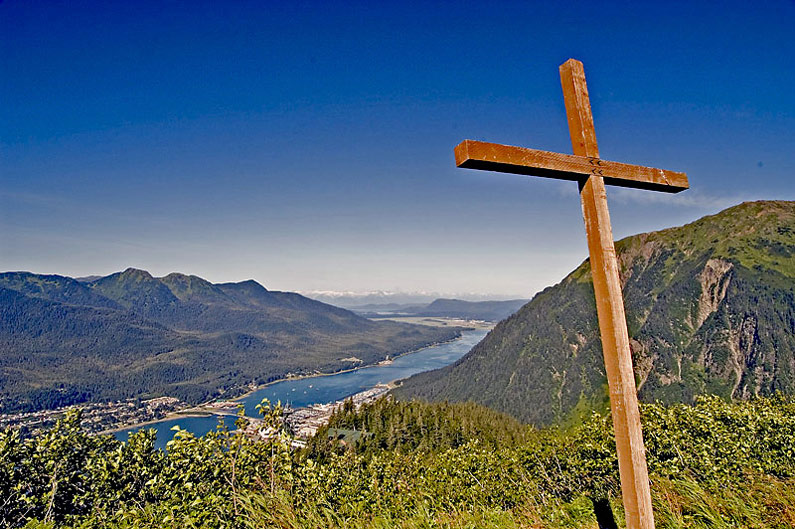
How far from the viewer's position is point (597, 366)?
149 meters

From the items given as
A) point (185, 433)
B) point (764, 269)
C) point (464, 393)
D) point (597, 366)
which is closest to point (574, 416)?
point (597, 366)

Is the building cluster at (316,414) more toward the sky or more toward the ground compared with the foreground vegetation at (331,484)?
more toward the ground

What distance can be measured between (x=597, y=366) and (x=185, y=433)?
164620 millimetres

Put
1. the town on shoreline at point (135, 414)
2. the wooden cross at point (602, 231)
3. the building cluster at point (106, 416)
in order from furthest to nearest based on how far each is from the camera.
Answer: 1. the building cluster at point (106, 416)
2. the town on shoreline at point (135, 414)
3. the wooden cross at point (602, 231)

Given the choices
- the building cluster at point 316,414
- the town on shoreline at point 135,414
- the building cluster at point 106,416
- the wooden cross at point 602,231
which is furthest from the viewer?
the building cluster at point 106,416

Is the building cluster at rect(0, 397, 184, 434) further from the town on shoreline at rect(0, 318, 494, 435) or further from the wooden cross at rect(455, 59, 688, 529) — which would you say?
the wooden cross at rect(455, 59, 688, 529)

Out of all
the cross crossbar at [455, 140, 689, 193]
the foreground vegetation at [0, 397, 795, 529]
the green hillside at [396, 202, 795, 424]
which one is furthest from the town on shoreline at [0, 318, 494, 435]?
the cross crossbar at [455, 140, 689, 193]

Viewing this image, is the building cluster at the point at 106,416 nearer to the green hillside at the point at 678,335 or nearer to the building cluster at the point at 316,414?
the building cluster at the point at 316,414

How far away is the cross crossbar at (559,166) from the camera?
9.94ft

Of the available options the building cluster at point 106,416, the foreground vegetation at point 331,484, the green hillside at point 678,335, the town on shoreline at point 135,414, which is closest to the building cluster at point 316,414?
the town on shoreline at point 135,414

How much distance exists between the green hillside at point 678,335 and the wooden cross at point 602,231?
105773 mm

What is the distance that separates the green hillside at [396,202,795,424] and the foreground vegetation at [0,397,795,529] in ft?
296

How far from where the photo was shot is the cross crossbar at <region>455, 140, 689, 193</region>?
3.03 meters

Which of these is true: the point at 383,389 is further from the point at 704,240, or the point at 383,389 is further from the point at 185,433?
the point at 185,433
